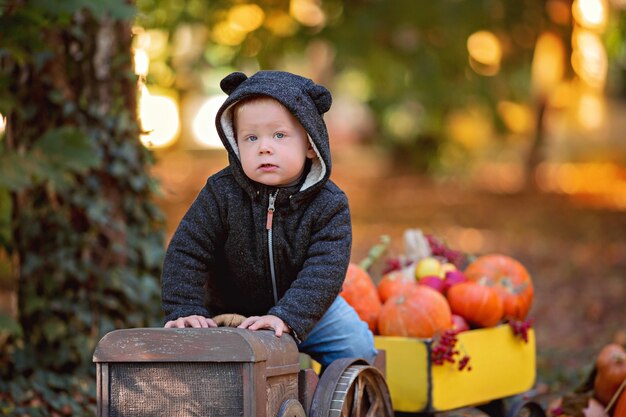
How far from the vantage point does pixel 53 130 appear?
479 centimetres

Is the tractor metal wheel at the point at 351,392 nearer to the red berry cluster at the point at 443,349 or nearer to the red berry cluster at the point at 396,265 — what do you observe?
the red berry cluster at the point at 443,349

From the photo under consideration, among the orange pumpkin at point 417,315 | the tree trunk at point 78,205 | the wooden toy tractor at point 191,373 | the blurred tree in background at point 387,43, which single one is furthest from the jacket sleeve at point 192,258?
the blurred tree in background at point 387,43

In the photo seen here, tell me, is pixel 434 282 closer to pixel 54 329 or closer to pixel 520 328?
pixel 520 328

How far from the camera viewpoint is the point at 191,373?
2793 mm

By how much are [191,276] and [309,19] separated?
10296 millimetres

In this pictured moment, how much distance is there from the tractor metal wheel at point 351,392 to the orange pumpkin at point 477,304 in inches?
32.5

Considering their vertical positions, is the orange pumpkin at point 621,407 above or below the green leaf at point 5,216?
below

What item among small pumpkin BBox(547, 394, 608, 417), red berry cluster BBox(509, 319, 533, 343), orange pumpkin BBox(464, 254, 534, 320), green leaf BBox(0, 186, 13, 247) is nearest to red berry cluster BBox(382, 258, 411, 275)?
orange pumpkin BBox(464, 254, 534, 320)

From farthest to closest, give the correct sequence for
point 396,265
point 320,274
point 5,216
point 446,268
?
1. point 5,216
2. point 396,265
3. point 446,268
4. point 320,274

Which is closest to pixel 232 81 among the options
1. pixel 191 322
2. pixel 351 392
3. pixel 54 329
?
pixel 191 322

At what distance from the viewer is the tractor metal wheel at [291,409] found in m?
2.90

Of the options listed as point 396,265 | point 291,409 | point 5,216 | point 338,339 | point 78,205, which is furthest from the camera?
point 5,216

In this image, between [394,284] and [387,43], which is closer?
[394,284]

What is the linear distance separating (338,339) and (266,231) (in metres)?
0.55
